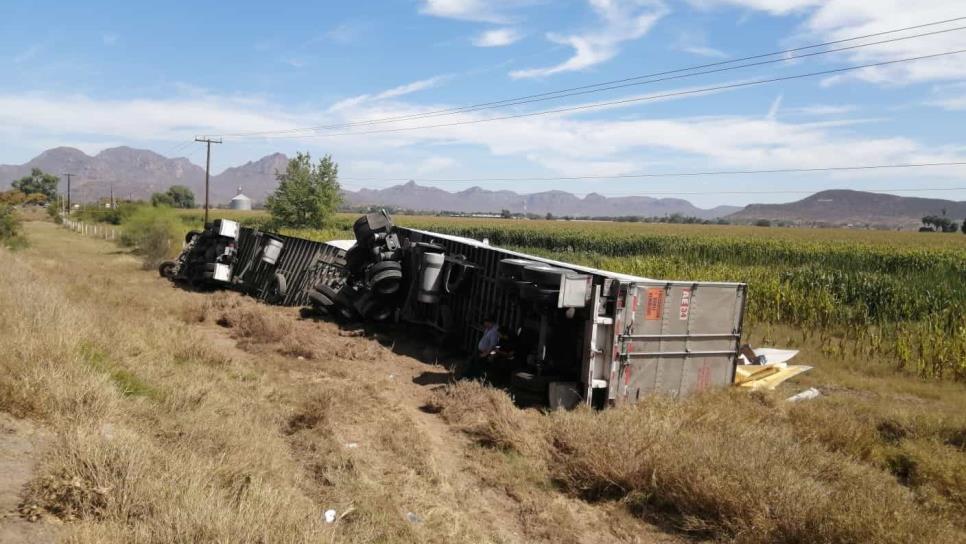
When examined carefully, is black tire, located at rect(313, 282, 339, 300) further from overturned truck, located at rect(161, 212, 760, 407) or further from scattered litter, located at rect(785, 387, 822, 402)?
scattered litter, located at rect(785, 387, 822, 402)

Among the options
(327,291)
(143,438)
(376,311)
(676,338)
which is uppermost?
(676,338)

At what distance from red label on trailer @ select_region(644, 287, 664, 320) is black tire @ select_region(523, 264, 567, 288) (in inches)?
53.3

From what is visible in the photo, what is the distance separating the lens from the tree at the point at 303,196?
189 feet

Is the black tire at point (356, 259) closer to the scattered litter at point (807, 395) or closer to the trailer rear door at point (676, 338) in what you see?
the trailer rear door at point (676, 338)

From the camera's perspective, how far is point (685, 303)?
10.2 metres

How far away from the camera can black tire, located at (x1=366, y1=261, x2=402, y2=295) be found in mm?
14688

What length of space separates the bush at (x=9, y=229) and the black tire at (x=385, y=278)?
72.0ft

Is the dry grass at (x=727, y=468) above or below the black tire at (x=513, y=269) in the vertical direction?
below

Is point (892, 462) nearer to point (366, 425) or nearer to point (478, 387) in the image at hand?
point (478, 387)

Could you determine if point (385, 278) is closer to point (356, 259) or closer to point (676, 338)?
point (356, 259)

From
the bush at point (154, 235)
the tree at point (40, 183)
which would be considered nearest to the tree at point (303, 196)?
the bush at point (154, 235)

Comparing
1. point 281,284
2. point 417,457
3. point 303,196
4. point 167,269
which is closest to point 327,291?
point 281,284

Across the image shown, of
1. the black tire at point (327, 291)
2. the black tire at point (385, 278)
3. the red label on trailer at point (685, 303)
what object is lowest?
the black tire at point (327, 291)

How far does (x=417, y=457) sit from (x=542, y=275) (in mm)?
3466
